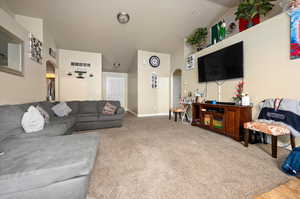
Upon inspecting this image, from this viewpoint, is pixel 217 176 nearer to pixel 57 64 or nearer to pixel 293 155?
pixel 293 155

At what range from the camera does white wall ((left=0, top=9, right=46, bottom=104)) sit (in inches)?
84.0

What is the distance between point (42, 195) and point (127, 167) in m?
0.91

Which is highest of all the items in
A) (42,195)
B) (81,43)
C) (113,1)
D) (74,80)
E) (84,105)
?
(113,1)

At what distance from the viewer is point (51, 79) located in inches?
172

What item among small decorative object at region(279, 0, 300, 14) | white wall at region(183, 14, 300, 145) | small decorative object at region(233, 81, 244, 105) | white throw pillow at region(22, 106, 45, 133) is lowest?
white throw pillow at region(22, 106, 45, 133)

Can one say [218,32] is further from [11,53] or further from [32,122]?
[11,53]

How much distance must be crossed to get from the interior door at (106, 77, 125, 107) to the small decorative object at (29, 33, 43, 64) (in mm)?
4111

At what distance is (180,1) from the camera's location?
3.41 metres

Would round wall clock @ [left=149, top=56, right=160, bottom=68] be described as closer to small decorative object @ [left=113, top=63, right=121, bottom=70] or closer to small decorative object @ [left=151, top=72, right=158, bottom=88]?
small decorative object @ [left=151, top=72, right=158, bottom=88]

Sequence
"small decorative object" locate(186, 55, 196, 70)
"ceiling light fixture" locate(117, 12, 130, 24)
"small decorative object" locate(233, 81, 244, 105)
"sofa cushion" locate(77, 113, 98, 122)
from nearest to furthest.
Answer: "small decorative object" locate(233, 81, 244, 105) → "sofa cushion" locate(77, 113, 98, 122) → "ceiling light fixture" locate(117, 12, 130, 24) → "small decorative object" locate(186, 55, 196, 70)

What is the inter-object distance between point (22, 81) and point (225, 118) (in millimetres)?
4654

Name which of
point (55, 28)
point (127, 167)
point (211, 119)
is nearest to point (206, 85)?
point (211, 119)

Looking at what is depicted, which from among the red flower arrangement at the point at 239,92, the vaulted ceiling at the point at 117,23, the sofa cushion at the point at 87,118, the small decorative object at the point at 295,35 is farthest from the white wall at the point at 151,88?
the small decorative object at the point at 295,35

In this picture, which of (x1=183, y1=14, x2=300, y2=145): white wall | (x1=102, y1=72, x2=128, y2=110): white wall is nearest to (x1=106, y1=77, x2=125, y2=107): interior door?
(x1=102, y1=72, x2=128, y2=110): white wall
